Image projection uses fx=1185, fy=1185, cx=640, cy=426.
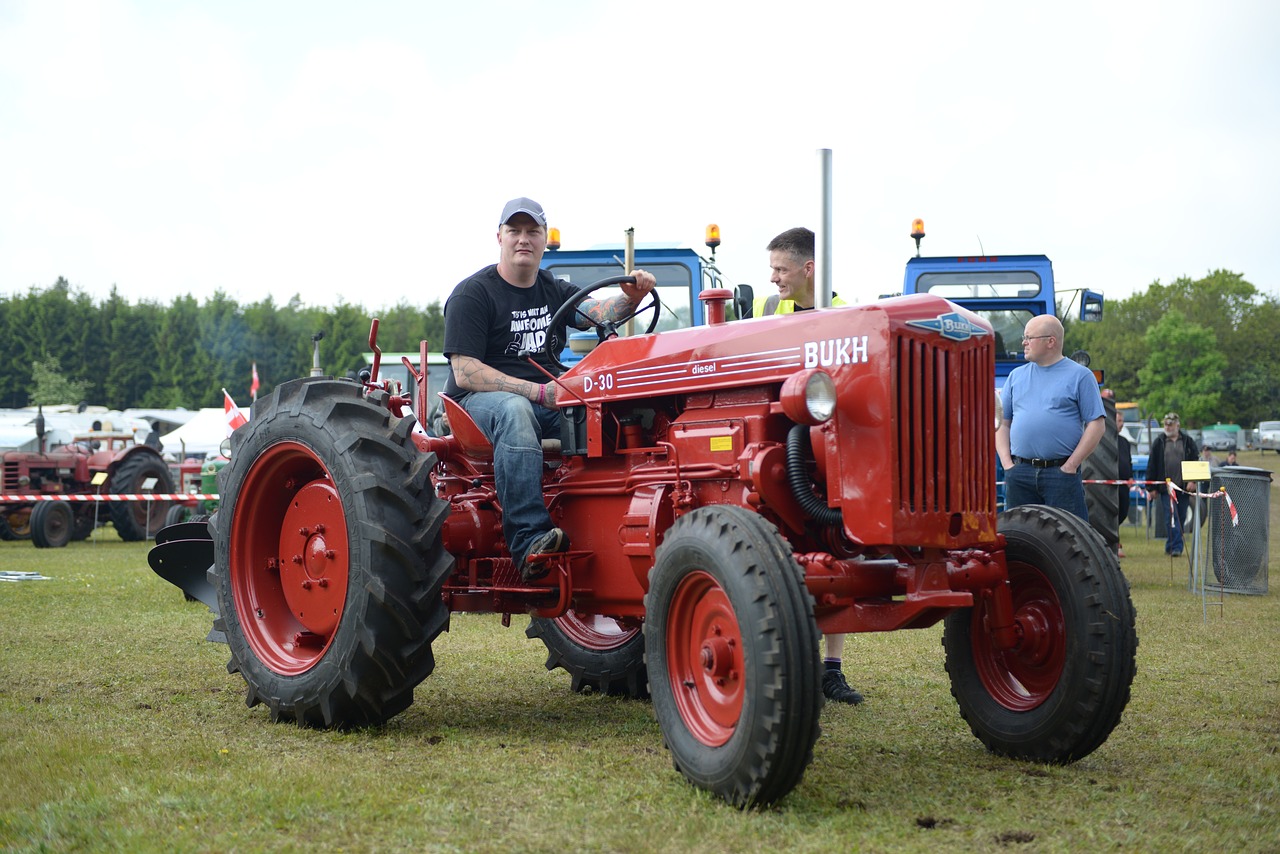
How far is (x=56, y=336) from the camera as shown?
64312 mm

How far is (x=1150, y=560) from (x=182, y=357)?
202 feet

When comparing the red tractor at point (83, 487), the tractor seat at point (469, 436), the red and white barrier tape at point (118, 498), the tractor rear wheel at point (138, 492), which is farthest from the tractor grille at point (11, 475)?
the tractor seat at point (469, 436)

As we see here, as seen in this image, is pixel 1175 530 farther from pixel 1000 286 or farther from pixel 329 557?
pixel 329 557

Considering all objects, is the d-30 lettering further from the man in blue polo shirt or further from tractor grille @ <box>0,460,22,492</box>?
tractor grille @ <box>0,460,22,492</box>

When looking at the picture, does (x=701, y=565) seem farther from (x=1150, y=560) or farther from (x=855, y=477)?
(x=1150, y=560)

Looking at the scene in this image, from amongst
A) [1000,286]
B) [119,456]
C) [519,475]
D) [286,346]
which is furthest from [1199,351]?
[519,475]

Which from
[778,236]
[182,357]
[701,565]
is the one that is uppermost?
[182,357]

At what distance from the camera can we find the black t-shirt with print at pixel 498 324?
5.20 metres

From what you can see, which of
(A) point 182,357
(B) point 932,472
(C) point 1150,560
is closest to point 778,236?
(B) point 932,472

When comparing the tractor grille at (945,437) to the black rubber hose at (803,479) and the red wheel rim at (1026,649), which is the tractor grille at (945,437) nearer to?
the black rubber hose at (803,479)

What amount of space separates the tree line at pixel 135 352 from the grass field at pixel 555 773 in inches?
2279

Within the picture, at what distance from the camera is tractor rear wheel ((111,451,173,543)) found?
703 inches

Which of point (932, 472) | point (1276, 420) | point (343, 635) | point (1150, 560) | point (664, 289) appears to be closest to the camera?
point (932, 472)

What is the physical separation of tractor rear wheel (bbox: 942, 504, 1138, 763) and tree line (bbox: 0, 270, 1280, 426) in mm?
55909
